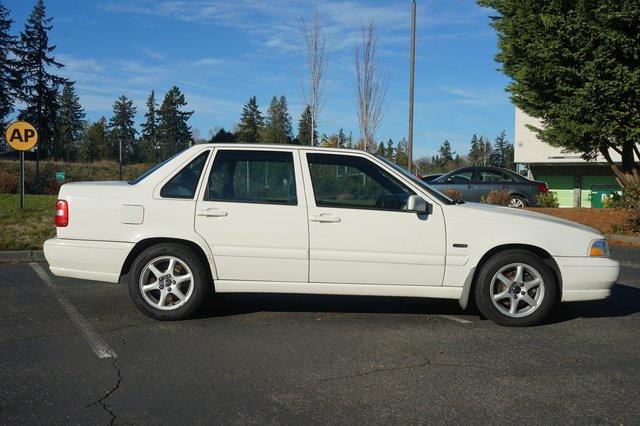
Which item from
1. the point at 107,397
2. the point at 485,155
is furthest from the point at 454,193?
the point at 485,155

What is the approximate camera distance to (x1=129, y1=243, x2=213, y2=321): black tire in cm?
554

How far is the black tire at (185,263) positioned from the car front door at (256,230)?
0.19 m

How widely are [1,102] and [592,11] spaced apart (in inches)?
2074

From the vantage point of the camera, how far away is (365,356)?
4.66 meters

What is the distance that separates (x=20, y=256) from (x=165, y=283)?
5104mm

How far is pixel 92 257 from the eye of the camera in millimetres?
5586

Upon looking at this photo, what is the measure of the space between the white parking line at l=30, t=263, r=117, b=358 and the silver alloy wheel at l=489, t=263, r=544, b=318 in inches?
132

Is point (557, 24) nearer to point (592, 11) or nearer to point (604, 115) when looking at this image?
point (592, 11)

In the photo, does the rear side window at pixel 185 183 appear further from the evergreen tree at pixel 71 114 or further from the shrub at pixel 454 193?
the evergreen tree at pixel 71 114

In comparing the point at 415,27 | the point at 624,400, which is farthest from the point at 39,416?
the point at 415,27

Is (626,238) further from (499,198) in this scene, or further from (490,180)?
(490,180)

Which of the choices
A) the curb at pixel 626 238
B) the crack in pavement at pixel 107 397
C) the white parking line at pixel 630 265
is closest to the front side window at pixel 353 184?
the crack in pavement at pixel 107 397

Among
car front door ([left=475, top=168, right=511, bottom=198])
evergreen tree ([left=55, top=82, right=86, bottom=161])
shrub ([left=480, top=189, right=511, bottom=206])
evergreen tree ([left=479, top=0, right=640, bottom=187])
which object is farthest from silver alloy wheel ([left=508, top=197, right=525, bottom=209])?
evergreen tree ([left=55, top=82, right=86, bottom=161])

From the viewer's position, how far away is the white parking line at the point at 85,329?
4.69 meters
